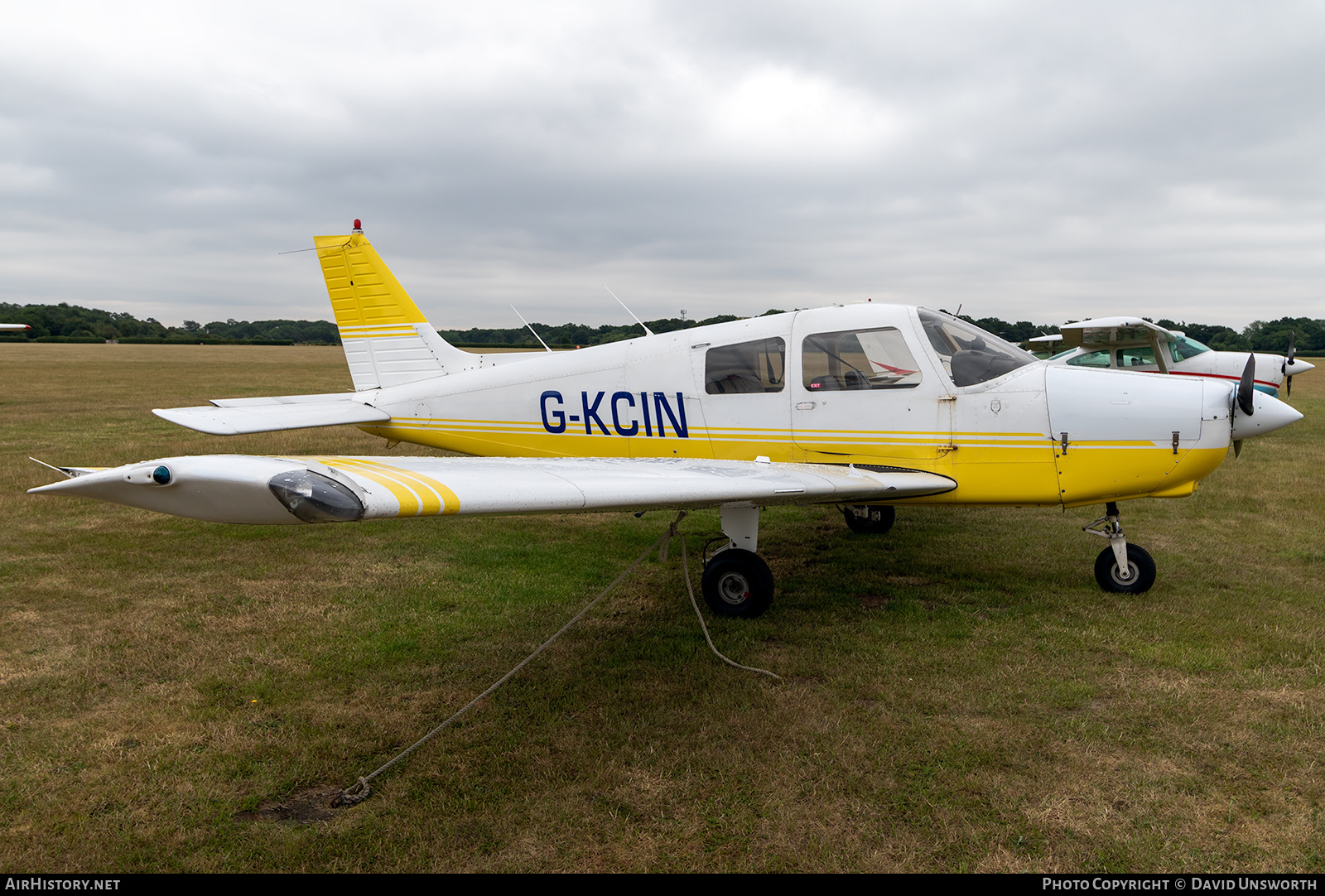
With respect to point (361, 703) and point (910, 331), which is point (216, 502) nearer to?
point (361, 703)

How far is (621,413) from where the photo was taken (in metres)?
6.28

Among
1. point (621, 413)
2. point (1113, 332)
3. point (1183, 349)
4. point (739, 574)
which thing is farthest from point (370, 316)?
point (1183, 349)

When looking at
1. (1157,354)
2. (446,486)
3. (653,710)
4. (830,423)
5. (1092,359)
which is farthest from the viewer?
(1092,359)

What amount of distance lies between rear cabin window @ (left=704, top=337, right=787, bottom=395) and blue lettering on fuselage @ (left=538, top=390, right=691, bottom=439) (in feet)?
1.07

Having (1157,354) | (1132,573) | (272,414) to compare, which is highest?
(1157,354)

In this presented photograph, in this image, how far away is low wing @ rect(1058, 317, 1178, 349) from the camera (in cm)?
1418

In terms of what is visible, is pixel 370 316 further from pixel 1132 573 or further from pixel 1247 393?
pixel 1247 393

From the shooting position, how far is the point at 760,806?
312 centimetres

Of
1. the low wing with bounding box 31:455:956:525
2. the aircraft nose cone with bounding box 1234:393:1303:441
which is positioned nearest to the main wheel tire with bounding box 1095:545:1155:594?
the aircraft nose cone with bounding box 1234:393:1303:441

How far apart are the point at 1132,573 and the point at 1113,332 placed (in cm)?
1116

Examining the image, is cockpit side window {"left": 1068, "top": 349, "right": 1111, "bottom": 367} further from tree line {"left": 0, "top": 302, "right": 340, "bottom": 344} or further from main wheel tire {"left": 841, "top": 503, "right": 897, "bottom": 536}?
tree line {"left": 0, "top": 302, "right": 340, "bottom": 344}

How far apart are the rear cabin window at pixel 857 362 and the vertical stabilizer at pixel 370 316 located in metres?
4.09
